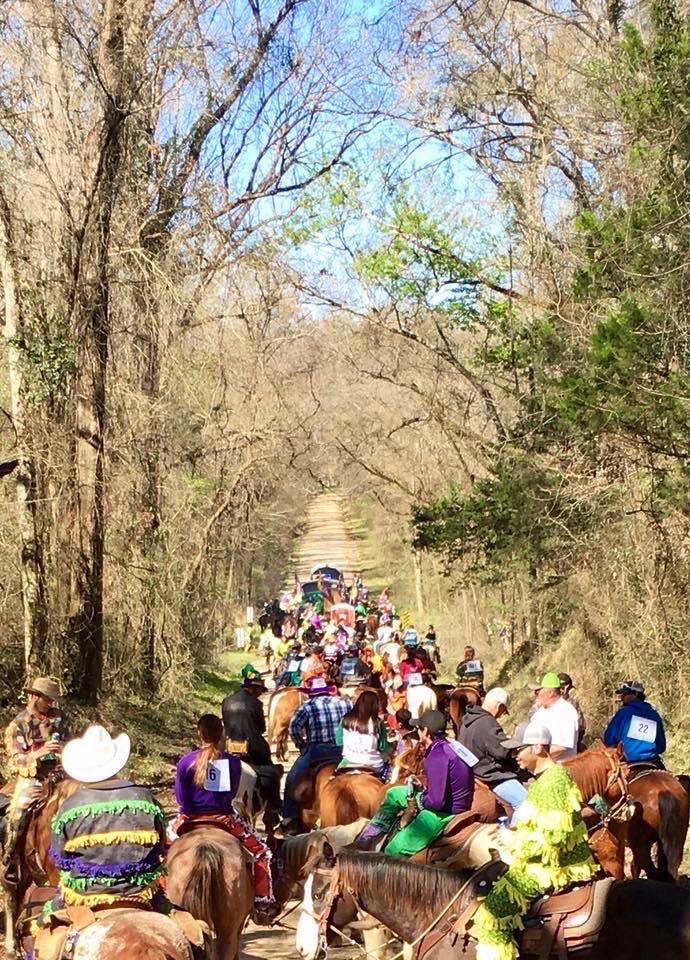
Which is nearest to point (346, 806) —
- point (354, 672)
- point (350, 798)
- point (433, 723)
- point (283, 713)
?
point (350, 798)

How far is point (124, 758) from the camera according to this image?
639 cm

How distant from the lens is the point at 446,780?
896 cm

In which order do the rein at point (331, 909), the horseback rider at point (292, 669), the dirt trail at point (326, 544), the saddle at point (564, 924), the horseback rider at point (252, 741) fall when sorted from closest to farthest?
the saddle at point (564, 924), the rein at point (331, 909), the horseback rider at point (252, 741), the horseback rider at point (292, 669), the dirt trail at point (326, 544)

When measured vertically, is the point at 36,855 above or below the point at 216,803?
below

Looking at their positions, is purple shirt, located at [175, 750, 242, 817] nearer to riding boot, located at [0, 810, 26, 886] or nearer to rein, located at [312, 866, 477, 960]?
rein, located at [312, 866, 477, 960]

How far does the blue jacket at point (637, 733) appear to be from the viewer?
11.3 m

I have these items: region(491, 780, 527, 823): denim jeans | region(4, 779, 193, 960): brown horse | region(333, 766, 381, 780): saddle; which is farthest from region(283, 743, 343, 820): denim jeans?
region(4, 779, 193, 960): brown horse

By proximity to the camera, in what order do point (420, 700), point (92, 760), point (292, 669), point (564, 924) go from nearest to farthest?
1. point (92, 760)
2. point (564, 924)
3. point (420, 700)
4. point (292, 669)

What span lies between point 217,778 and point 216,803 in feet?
0.70

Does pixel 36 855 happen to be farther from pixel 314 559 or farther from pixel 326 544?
pixel 326 544

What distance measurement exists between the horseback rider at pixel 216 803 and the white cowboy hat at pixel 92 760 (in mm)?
2776

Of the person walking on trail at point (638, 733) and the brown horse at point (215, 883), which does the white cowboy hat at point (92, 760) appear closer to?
the brown horse at point (215, 883)

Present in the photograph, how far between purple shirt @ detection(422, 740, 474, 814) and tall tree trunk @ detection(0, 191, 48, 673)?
9647 millimetres

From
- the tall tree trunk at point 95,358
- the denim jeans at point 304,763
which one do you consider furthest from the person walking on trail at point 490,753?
the tall tree trunk at point 95,358
